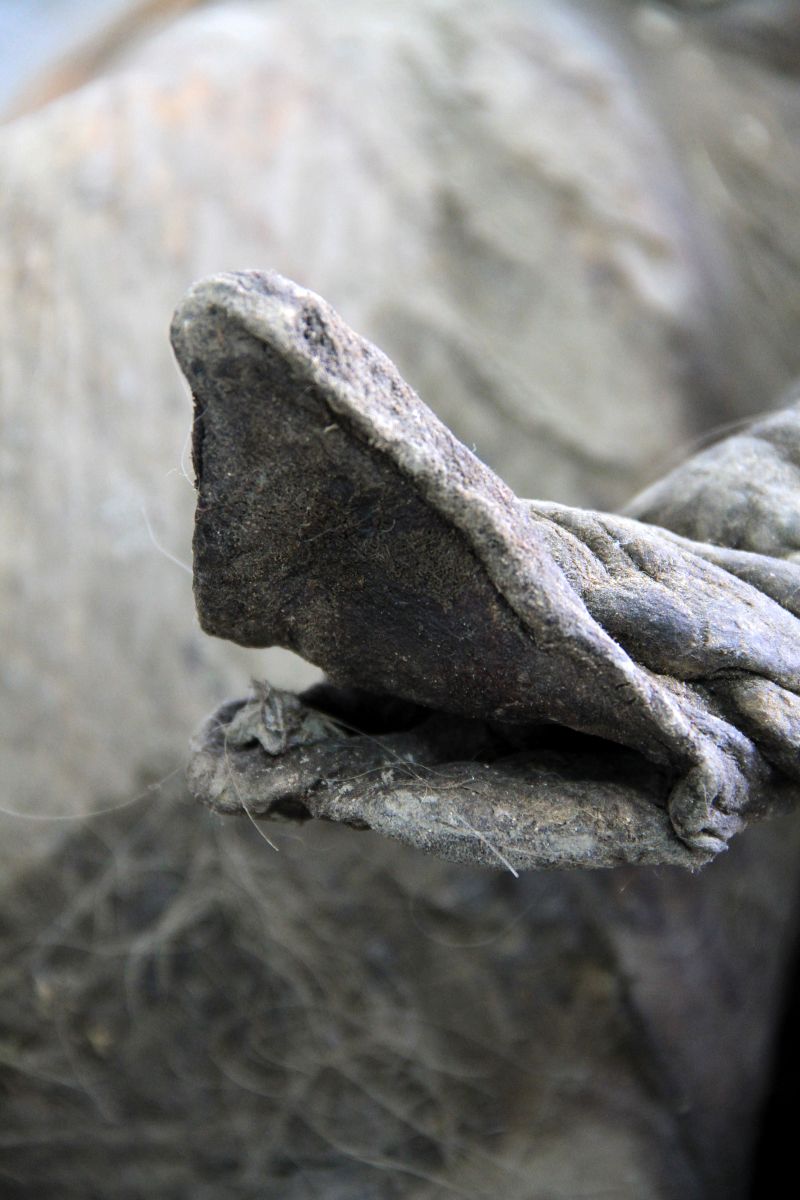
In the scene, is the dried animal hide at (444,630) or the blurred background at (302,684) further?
the blurred background at (302,684)

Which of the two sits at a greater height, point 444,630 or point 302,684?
point 444,630

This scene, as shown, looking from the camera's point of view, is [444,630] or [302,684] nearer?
[444,630]

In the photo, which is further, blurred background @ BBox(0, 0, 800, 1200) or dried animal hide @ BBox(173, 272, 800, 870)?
blurred background @ BBox(0, 0, 800, 1200)

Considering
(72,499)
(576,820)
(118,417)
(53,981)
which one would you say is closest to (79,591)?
(72,499)

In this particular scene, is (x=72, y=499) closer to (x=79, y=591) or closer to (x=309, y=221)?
(x=79, y=591)
